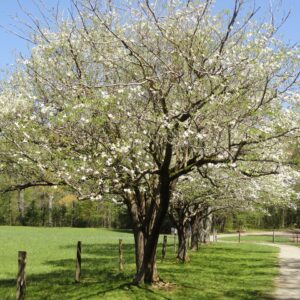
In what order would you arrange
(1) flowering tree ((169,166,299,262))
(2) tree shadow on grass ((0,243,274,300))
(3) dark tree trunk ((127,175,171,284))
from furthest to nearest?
(1) flowering tree ((169,166,299,262)) → (3) dark tree trunk ((127,175,171,284)) → (2) tree shadow on grass ((0,243,274,300))

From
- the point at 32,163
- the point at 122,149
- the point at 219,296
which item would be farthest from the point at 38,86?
the point at 219,296

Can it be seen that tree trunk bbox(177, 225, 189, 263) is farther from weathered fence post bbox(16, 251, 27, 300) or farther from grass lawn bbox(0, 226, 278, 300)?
weathered fence post bbox(16, 251, 27, 300)

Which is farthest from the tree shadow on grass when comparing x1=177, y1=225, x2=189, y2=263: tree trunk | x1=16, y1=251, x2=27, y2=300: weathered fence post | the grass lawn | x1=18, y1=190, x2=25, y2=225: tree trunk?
x1=18, y1=190, x2=25, y2=225: tree trunk

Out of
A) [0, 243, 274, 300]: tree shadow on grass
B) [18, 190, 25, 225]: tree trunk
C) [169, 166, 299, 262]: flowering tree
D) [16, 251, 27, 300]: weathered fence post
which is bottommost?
[0, 243, 274, 300]: tree shadow on grass

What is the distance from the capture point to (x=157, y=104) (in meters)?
11.5

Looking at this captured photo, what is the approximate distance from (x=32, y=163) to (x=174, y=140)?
3809 mm

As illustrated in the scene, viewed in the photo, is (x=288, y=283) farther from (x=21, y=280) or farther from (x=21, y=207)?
(x=21, y=207)

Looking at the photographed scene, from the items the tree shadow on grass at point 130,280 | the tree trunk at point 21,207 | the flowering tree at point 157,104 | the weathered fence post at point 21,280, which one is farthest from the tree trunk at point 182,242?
the tree trunk at point 21,207

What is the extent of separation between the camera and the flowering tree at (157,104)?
414 inches

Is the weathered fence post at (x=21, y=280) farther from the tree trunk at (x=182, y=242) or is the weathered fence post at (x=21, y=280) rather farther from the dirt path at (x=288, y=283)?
the tree trunk at (x=182, y=242)

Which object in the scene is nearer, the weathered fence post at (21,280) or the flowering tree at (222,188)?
the weathered fence post at (21,280)

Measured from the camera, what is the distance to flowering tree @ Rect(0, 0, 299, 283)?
34.5 ft

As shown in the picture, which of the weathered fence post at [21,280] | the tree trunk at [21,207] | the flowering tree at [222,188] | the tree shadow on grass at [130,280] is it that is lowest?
the tree shadow on grass at [130,280]

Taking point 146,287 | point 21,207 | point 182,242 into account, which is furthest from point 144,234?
point 21,207
